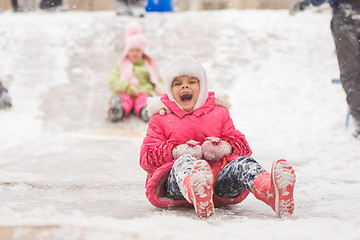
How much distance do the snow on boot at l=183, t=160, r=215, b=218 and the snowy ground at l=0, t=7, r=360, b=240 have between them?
0.07m

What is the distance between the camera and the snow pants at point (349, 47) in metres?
4.62

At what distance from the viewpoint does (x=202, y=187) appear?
2350mm

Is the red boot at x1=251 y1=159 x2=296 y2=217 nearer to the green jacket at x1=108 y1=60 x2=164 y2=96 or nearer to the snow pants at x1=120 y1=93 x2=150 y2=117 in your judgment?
the snow pants at x1=120 y1=93 x2=150 y2=117

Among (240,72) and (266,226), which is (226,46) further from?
(266,226)

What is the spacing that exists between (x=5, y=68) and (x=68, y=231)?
6920 mm

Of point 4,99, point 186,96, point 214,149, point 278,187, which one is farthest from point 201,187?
point 4,99

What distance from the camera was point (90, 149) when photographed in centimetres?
531

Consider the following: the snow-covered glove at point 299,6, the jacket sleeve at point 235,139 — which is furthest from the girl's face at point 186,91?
the snow-covered glove at point 299,6

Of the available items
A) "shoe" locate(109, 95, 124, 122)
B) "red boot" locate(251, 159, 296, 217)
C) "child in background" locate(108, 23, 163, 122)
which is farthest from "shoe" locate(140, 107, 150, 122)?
"red boot" locate(251, 159, 296, 217)

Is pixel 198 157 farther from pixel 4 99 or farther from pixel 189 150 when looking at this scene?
pixel 4 99

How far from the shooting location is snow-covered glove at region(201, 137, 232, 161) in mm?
2812

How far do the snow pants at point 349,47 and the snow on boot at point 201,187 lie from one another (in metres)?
2.88

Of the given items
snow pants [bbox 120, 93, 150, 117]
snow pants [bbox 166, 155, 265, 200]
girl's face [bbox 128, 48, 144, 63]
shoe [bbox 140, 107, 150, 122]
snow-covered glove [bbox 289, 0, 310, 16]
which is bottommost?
shoe [bbox 140, 107, 150, 122]

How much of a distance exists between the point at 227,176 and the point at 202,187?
39 centimetres
